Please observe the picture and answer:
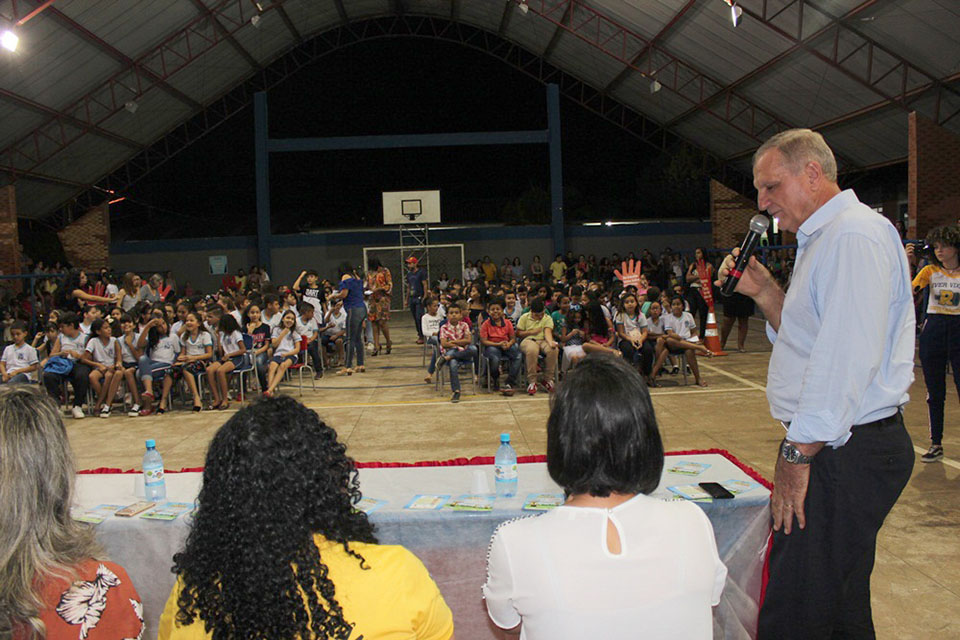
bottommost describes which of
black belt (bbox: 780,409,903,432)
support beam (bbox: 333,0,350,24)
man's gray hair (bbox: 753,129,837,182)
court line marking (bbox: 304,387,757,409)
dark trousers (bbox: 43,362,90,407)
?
court line marking (bbox: 304,387,757,409)

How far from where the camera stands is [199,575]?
4.60 feet

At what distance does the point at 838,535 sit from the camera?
1920mm

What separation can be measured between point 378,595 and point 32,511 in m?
0.69

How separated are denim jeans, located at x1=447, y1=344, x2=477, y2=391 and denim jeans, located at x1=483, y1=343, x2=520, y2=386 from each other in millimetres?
172

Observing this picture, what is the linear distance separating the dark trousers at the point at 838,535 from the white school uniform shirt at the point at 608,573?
63cm

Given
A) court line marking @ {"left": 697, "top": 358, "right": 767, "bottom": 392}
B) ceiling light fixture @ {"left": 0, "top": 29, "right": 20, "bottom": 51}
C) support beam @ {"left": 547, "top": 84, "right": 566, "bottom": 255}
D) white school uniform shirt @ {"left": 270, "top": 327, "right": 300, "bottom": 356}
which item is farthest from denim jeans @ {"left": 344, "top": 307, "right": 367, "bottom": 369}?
support beam @ {"left": 547, "top": 84, "right": 566, "bottom": 255}

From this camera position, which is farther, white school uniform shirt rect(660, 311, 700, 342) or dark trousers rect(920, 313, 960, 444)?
white school uniform shirt rect(660, 311, 700, 342)

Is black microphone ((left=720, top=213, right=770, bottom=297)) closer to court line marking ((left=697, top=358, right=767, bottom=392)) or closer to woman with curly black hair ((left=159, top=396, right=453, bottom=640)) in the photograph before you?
woman with curly black hair ((left=159, top=396, right=453, bottom=640))

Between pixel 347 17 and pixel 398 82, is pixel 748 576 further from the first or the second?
pixel 398 82

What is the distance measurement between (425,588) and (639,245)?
68.4 ft

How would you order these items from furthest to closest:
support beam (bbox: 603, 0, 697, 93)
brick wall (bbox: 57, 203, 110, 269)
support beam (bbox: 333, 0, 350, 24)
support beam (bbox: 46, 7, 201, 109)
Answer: brick wall (bbox: 57, 203, 110, 269), support beam (bbox: 333, 0, 350, 24), support beam (bbox: 603, 0, 697, 93), support beam (bbox: 46, 7, 201, 109)

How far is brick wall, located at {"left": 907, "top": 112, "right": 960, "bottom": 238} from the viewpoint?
1273cm

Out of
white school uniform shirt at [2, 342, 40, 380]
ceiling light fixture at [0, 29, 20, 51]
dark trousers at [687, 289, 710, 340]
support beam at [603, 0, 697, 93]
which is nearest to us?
white school uniform shirt at [2, 342, 40, 380]

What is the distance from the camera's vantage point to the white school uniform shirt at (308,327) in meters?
9.09
